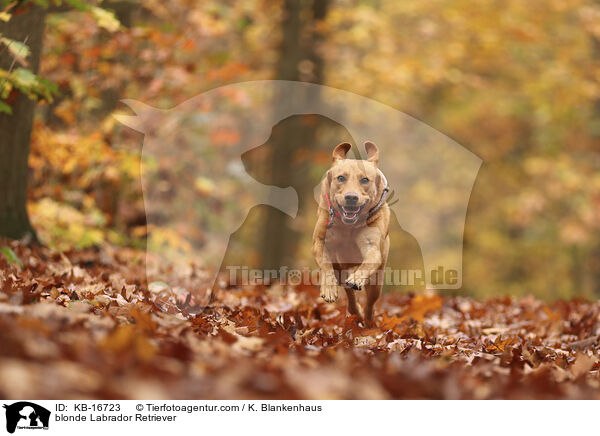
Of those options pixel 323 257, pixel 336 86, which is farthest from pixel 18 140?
pixel 336 86

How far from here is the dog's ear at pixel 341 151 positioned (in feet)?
13.4

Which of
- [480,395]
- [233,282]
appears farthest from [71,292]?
[233,282]

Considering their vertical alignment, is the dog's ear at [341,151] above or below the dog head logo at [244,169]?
below

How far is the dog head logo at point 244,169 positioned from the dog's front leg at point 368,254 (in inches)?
12.3

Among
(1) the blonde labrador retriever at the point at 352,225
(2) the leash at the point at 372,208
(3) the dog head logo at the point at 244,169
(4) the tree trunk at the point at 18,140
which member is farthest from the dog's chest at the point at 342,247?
(4) the tree trunk at the point at 18,140

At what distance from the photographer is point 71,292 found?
147 inches

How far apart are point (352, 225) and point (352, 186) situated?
1.10 feet

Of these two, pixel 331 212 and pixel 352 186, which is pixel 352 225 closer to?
pixel 331 212

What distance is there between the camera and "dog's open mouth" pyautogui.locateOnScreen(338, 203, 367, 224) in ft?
12.8

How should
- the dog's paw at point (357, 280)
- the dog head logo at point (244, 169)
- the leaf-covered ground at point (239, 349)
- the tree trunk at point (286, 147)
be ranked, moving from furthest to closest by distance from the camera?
1. the tree trunk at point (286, 147)
2. the dog head logo at point (244, 169)
3. the dog's paw at point (357, 280)
4. the leaf-covered ground at point (239, 349)

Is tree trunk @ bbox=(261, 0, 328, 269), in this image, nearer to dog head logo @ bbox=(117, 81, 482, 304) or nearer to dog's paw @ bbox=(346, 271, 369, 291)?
dog head logo @ bbox=(117, 81, 482, 304)

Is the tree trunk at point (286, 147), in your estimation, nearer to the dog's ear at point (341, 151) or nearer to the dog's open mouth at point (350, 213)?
the dog's ear at point (341, 151)

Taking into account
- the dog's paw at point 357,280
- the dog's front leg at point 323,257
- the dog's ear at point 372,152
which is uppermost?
the dog's ear at point 372,152
